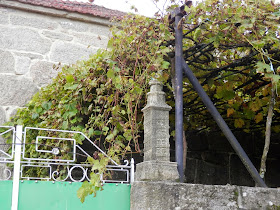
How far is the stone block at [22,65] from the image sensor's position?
15.4ft

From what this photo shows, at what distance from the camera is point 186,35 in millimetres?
3492

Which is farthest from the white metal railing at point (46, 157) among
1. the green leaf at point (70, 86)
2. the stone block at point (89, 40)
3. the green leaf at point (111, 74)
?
the stone block at point (89, 40)

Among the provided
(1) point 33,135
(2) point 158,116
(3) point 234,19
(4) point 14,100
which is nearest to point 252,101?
(3) point 234,19

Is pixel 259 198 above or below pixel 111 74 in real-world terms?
below

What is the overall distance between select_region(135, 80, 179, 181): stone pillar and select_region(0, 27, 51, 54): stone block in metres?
2.38

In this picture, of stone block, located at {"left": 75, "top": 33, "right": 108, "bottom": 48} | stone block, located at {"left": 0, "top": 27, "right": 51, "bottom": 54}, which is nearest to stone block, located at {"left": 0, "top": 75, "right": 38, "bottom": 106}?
stone block, located at {"left": 0, "top": 27, "right": 51, "bottom": 54}

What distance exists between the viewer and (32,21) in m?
4.93

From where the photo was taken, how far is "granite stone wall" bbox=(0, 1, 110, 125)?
4613mm

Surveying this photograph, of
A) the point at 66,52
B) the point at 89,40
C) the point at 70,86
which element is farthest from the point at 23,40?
the point at 70,86

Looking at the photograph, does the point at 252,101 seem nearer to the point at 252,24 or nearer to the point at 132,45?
the point at 252,24

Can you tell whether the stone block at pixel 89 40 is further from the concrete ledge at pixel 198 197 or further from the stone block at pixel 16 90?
the concrete ledge at pixel 198 197

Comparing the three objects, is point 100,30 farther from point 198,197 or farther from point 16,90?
point 198,197

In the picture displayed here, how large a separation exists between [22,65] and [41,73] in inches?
9.8

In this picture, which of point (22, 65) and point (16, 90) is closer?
point (16, 90)
